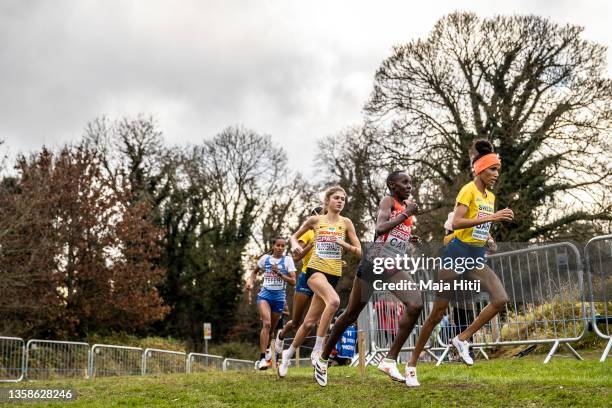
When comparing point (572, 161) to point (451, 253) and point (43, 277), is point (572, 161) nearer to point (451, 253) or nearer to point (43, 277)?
point (43, 277)

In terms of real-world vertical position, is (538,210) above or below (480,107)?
below

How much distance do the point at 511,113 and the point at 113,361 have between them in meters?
16.5

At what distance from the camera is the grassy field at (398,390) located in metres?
6.54

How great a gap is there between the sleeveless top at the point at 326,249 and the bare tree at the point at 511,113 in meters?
17.8

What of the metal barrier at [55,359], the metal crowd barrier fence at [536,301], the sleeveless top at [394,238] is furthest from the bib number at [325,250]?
the metal barrier at [55,359]

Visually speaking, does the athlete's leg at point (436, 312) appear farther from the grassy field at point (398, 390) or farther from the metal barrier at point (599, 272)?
the metal barrier at point (599, 272)

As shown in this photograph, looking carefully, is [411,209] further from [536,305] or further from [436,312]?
[536,305]

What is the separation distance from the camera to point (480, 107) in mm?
28750

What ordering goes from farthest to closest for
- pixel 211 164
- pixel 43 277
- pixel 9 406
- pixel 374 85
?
pixel 211 164 → pixel 374 85 → pixel 43 277 → pixel 9 406

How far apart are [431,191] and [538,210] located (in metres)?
3.94

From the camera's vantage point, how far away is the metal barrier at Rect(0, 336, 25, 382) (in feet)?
54.5

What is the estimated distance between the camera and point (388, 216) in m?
7.67

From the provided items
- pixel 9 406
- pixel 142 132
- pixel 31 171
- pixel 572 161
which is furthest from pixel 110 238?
pixel 9 406

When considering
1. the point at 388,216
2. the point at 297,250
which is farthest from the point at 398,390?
the point at 297,250
